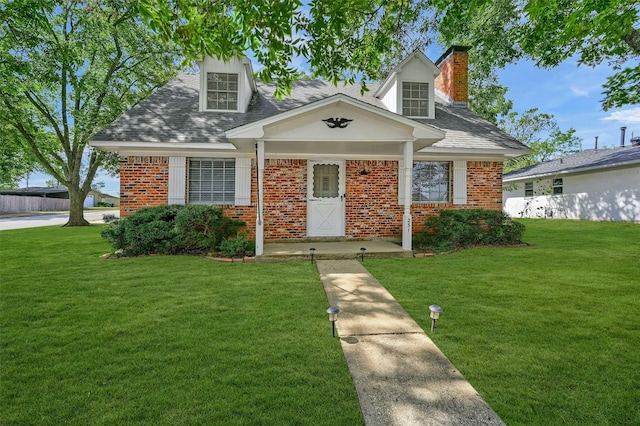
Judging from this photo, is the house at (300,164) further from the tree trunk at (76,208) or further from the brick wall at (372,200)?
the tree trunk at (76,208)

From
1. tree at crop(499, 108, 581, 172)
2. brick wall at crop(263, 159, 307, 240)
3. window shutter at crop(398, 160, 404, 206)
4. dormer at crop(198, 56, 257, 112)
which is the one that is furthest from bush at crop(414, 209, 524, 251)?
tree at crop(499, 108, 581, 172)

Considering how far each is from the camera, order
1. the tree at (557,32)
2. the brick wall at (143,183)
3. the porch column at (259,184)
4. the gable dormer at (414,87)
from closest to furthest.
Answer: the tree at (557,32), the porch column at (259,184), the brick wall at (143,183), the gable dormer at (414,87)

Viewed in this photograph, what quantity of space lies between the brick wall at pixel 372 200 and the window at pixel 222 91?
4232 millimetres

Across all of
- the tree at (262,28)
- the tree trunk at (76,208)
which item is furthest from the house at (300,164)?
the tree trunk at (76,208)

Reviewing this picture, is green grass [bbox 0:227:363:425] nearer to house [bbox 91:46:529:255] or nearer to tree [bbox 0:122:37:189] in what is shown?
house [bbox 91:46:529:255]

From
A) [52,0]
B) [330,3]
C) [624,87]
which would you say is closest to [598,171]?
[624,87]

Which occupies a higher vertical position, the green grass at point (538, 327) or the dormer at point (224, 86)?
the dormer at point (224, 86)

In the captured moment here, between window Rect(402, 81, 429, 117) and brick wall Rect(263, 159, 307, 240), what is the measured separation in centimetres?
404

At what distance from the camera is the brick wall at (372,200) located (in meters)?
8.99

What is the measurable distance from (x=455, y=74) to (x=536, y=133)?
969 inches

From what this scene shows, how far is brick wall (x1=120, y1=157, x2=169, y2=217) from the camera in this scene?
8.06 metres

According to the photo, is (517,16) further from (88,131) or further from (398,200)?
(88,131)

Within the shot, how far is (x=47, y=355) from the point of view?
2.75 m

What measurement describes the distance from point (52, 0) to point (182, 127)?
143 inches
